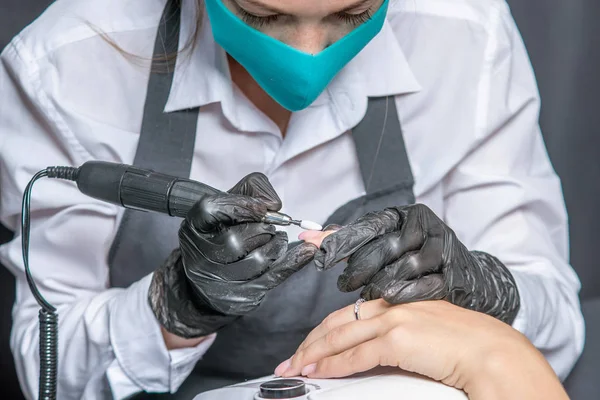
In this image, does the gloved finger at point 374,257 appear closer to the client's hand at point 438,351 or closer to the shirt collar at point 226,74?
the client's hand at point 438,351

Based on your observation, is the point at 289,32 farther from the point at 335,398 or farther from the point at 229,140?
the point at 335,398

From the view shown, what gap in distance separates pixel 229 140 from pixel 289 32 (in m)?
0.27

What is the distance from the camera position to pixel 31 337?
4.33 feet

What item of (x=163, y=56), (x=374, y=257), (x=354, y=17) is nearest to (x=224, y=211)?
(x=374, y=257)

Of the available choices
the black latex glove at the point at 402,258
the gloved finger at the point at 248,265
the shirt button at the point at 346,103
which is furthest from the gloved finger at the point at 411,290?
the shirt button at the point at 346,103

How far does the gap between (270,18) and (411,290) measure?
364mm

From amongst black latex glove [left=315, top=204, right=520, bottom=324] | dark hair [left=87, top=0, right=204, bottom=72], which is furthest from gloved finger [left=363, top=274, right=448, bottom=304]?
dark hair [left=87, top=0, right=204, bottom=72]

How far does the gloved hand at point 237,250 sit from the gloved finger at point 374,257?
1.8 inches

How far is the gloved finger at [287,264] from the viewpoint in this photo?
3.30ft

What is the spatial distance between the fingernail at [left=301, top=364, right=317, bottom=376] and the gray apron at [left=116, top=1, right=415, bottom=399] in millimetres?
305

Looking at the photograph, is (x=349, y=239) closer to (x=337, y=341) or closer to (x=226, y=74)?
(x=337, y=341)

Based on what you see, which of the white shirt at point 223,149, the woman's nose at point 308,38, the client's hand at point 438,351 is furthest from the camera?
the white shirt at point 223,149

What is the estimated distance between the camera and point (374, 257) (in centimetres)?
99

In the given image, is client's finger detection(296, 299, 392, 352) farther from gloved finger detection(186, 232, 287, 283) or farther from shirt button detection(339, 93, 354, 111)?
shirt button detection(339, 93, 354, 111)
